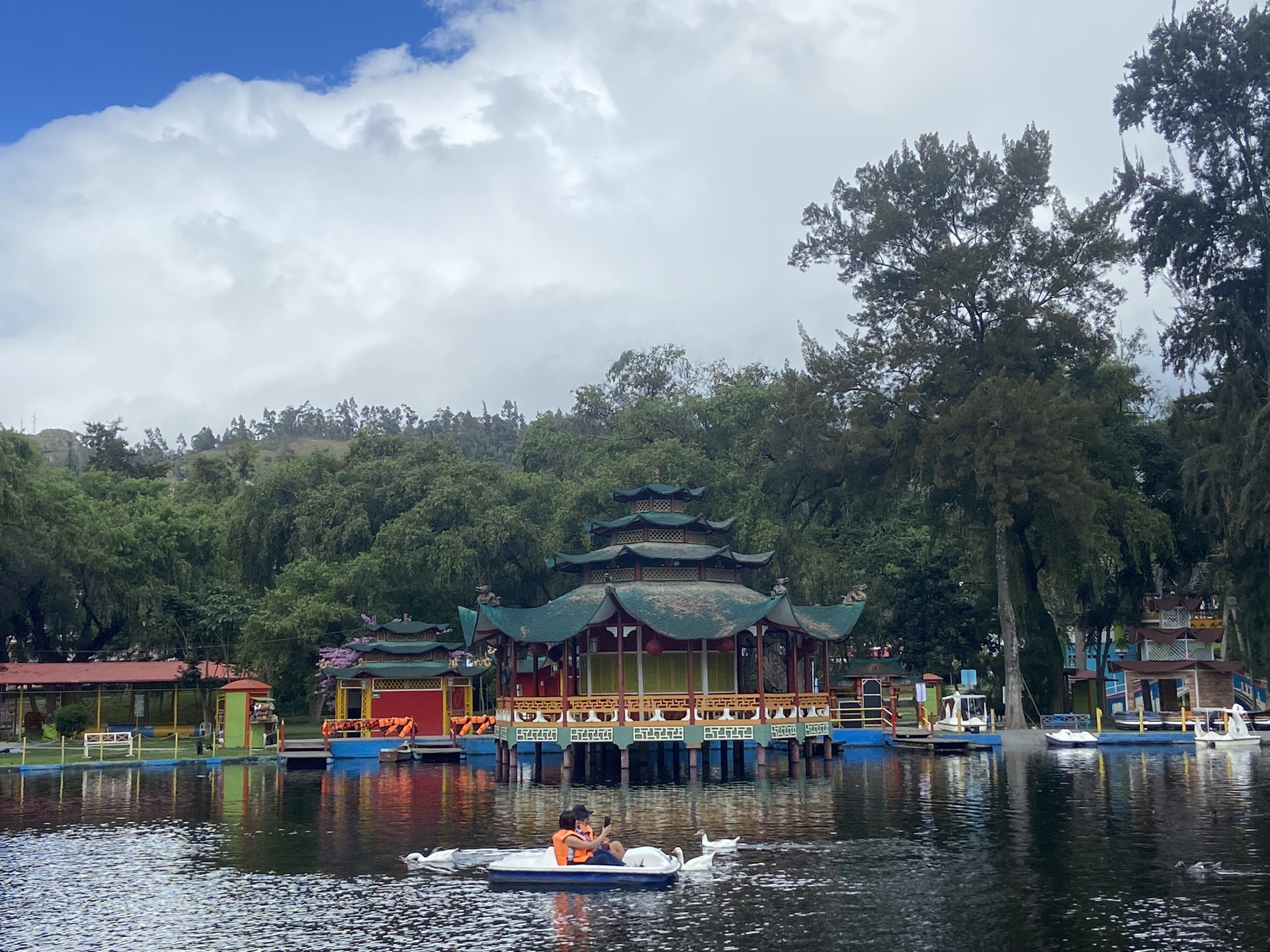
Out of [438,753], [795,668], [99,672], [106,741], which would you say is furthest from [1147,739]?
[99,672]

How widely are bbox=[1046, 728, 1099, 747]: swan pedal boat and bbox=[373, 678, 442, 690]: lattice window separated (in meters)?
25.8

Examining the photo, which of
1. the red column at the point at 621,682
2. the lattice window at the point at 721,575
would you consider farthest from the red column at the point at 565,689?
the lattice window at the point at 721,575

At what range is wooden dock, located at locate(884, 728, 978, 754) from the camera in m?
48.5

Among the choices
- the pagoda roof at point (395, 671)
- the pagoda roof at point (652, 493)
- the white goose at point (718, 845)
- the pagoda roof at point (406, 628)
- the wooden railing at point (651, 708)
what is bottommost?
the white goose at point (718, 845)

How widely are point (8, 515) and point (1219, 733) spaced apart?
193ft

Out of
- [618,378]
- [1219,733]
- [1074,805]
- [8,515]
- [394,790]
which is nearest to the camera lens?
[1074,805]

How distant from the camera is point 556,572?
6838 centimetres

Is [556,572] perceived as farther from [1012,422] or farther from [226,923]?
[226,923]

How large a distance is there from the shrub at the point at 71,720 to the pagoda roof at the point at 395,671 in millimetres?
13340

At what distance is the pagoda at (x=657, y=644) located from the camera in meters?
41.3

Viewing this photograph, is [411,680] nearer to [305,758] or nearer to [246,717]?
[305,758]

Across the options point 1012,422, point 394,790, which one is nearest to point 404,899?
point 394,790

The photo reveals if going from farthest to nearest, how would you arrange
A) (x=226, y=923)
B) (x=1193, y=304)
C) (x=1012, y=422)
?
1. (x=1193, y=304)
2. (x=1012, y=422)
3. (x=226, y=923)

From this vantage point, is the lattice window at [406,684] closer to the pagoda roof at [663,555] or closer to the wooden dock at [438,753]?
the wooden dock at [438,753]
